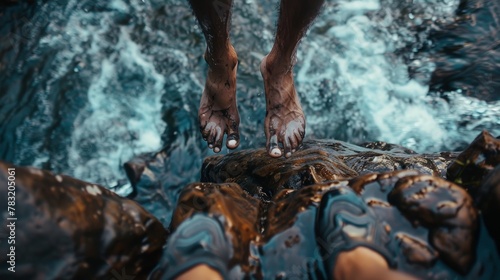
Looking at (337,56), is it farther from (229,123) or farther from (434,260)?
(434,260)

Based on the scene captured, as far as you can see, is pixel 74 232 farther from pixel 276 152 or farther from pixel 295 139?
pixel 295 139

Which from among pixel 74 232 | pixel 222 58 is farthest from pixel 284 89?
pixel 74 232

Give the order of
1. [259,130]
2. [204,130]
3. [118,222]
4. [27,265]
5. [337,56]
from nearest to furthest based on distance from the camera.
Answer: [27,265], [118,222], [204,130], [259,130], [337,56]

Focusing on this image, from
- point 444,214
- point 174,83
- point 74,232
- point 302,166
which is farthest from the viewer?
point 174,83

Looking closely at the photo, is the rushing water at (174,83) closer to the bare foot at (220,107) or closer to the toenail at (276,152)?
the bare foot at (220,107)

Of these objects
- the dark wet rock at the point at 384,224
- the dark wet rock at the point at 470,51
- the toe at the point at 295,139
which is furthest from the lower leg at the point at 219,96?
the dark wet rock at the point at 470,51

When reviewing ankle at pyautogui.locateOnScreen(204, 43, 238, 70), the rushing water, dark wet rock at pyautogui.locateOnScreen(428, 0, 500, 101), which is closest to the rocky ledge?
ankle at pyautogui.locateOnScreen(204, 43, 238, 70)

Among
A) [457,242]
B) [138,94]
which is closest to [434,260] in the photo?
[457,242]
